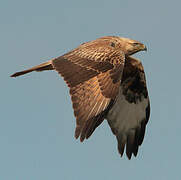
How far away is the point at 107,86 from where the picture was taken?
995 cm

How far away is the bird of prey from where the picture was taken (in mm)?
9586

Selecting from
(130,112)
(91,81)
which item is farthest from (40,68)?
(130,112)

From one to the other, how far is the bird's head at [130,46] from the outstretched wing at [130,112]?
1.34 ft

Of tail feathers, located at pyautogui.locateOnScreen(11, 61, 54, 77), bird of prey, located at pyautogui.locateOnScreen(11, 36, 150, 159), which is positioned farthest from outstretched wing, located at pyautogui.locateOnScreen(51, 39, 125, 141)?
tail feathers, located at pyautogui.locateOnScreen(11, 61, 54, 77)

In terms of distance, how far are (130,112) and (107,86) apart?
11.4ft

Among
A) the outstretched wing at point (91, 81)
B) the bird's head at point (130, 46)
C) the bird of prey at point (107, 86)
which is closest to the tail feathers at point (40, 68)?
the bird of prey at point (107, 86)

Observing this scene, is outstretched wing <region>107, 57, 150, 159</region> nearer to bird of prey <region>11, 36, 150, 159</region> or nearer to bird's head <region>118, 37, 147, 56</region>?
bird of prey <region>11, 36, 150, 159</region>

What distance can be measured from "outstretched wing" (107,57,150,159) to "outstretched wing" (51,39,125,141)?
221 cm

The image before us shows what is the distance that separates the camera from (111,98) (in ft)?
32.0

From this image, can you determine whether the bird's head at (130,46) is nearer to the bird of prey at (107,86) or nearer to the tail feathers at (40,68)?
the bird of prey at (107,86)

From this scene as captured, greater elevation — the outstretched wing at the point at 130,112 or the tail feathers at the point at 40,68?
the tail feathers at the point at 40,68

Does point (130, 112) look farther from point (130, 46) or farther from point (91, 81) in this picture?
point (91, 81)

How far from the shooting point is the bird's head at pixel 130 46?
12.8m

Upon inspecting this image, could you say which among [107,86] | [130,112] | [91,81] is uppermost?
[91,81]
